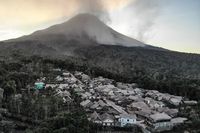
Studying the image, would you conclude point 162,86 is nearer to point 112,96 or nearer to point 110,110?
point 112,96

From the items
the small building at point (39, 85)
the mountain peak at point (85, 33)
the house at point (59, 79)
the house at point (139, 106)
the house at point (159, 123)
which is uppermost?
the mountain peak at point (85, 33)

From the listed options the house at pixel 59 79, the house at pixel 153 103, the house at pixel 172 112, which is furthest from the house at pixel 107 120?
the house at pixel 59 79

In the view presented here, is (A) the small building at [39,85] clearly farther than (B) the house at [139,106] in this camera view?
Yes

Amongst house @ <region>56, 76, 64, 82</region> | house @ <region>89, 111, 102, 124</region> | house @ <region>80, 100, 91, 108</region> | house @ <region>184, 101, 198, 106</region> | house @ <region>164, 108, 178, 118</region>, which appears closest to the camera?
house @ <region>89, 111, 102, 124</region>

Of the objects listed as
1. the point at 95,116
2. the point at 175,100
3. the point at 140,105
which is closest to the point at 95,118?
the point at 95,116

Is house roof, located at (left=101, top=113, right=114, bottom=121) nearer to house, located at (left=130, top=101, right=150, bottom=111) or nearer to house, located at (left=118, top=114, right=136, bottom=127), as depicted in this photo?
house, located at (left=118, top=114, right=136, bottom=127)

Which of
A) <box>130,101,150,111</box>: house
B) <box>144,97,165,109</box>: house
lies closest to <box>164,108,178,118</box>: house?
<box>144,97,165,109</box>: house

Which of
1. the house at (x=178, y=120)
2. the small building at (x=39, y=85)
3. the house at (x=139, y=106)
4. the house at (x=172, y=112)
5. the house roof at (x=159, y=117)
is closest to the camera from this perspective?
the house at (x=178, y=120)

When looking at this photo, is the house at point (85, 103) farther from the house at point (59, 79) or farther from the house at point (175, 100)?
the house at point (59, 79)
